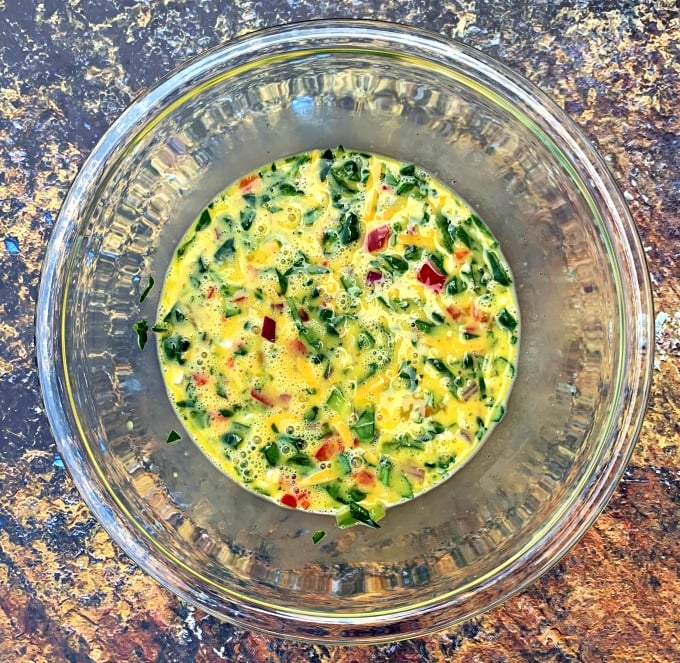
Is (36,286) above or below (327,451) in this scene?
above

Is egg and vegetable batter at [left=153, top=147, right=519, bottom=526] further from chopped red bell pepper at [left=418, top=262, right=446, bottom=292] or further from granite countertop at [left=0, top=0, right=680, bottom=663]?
granite countertop at [left=0, top=0, right=680, bottom=663]

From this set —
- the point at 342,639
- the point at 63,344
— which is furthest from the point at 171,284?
the point at 342,639

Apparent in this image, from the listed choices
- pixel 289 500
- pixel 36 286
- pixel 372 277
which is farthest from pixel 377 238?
pixel 36 286

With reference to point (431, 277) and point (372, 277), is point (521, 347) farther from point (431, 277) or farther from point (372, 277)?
point (372, 277)

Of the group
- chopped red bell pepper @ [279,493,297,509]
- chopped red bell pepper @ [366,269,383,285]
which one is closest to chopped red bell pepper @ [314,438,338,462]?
chopped red bell pepper @ [279,493,297,509]

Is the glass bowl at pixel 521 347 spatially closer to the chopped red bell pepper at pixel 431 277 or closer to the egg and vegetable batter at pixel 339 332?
the egg and vegetable batter at pixel 339 332

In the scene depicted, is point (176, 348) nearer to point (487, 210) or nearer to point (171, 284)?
point (171, 284)

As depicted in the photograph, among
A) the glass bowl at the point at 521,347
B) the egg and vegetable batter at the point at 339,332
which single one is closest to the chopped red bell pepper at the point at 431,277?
the egg and vegetable batter at the point at 339,332

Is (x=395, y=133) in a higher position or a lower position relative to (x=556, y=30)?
lower
